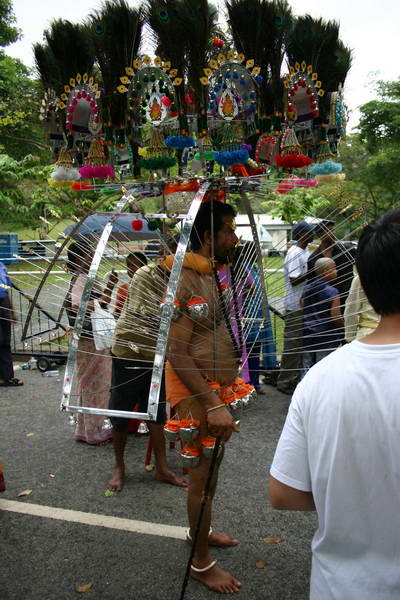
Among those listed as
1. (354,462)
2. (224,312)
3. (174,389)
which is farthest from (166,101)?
(354,462)

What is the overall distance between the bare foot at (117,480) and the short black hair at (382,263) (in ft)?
9.19

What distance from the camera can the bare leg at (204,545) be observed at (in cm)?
245

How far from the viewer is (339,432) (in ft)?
3.84

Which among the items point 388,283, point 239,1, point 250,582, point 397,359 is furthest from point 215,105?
point 250,582

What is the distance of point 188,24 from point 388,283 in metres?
1.44

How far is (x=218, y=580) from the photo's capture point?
248cm

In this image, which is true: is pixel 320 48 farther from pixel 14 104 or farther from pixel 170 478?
pixel 14 104

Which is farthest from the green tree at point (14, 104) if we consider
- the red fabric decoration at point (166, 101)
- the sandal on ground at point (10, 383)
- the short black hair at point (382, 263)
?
the short black hair at point (382, 263)

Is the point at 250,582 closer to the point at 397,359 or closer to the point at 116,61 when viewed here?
the point at 397,359

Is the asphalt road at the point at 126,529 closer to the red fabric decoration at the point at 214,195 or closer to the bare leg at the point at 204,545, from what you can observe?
the bare leg at the point at 204,545

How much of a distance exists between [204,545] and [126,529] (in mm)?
696

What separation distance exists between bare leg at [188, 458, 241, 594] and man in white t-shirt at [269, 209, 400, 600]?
1.25m

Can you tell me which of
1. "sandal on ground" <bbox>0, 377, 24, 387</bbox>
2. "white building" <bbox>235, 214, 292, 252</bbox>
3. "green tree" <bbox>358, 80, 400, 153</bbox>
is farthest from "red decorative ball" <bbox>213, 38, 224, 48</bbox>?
"green tree" <bbox>358, 80, 400, 153</bbox>

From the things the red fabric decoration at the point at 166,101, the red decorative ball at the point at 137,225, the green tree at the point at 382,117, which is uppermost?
the green tree at the point at 382,117
